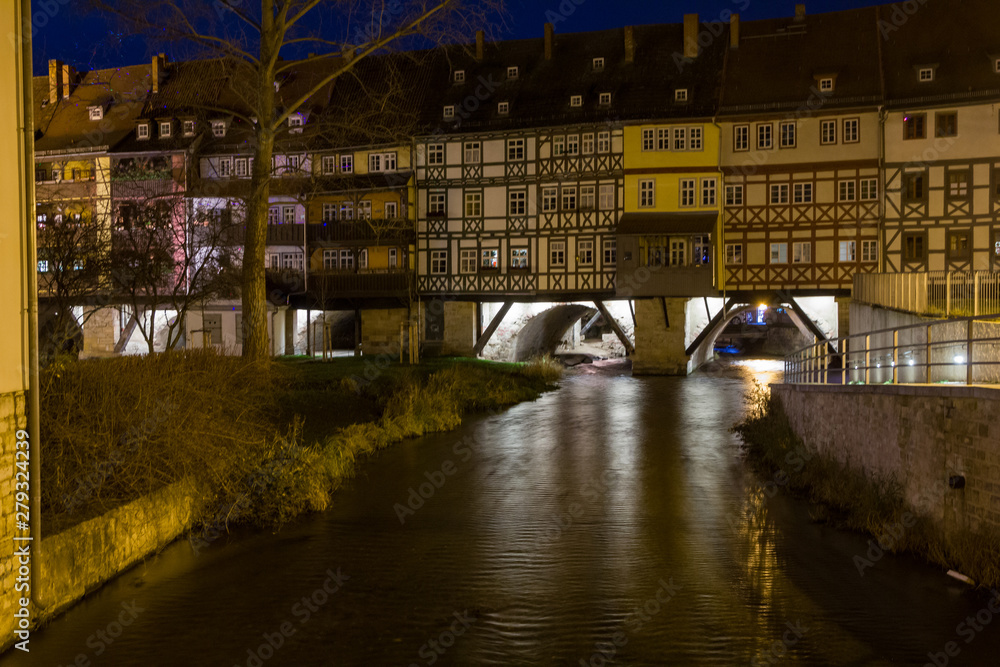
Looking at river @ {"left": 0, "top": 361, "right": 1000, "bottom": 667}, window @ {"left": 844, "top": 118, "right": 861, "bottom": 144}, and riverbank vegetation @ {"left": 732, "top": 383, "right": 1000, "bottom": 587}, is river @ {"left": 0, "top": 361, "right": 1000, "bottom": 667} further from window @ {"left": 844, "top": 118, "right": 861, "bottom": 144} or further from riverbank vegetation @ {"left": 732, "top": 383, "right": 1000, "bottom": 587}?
window @ {"left": 844, "top": 118, "right": 861, "bottom": 144}

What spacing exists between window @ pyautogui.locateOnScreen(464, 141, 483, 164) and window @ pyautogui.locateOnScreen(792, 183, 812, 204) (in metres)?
11.9

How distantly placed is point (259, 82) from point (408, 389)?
7.74 metres

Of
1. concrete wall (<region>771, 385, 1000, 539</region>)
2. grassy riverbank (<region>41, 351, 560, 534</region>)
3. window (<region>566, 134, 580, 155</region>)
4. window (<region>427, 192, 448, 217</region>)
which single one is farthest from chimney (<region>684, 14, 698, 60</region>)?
concrete wall (<region>771, 385, 1000, 539</region>)

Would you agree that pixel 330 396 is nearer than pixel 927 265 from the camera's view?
Yes

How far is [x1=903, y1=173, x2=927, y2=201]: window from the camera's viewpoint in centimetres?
2933

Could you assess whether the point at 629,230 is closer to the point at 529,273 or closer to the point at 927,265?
the point at 529,273

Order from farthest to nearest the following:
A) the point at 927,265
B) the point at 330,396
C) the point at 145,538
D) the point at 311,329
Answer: the point at 311,329 < the point at 927,265 < the point at 330,396 < the point at 145,538

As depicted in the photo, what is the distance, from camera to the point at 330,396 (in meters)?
18.2

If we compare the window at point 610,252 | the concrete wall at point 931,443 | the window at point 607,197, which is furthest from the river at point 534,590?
the window at point 607,197

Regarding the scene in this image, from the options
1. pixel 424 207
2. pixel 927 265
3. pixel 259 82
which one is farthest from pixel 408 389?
pixel 927 265

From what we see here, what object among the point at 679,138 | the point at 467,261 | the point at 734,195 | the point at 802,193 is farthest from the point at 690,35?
the point at 467,261

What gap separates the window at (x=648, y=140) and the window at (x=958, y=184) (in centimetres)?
992

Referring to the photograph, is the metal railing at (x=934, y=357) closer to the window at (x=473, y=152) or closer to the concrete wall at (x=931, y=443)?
the concrete wall at (x=931, y=443)

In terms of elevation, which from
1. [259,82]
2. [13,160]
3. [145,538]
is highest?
[259,82]
